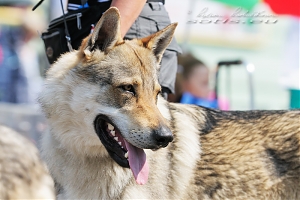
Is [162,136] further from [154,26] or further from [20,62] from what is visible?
[20,62]

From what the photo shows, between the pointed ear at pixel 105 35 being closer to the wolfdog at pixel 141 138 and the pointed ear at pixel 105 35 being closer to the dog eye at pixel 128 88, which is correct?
the wolfdog at pixel 141 138

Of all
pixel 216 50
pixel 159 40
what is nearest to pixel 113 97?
pixel 159 40

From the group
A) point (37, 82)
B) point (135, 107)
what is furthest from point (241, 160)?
point (37, 82)


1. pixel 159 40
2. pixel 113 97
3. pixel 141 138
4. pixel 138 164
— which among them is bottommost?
pixel 138 164

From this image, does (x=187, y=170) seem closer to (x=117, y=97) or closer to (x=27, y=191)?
(x=117, y=97)

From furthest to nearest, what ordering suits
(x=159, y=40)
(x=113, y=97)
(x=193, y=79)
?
(x=193, y=79), (x=159, y=40), (x=113, y=97)

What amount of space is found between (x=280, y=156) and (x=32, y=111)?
4.24 meters

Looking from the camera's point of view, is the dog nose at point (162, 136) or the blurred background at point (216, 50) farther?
the blurred background at point (216, 50)

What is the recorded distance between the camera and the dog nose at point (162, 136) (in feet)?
10.0

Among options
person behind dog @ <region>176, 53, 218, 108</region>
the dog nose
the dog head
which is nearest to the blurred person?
person behind dog @ <region>176, 53, 218, 108</region>

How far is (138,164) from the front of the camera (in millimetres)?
3223

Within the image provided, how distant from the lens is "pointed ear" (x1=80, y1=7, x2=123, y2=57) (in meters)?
3.19

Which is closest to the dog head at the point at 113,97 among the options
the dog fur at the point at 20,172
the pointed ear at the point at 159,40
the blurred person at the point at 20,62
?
the pointed ear at the point at 159,40

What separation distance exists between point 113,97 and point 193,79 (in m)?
4.03
